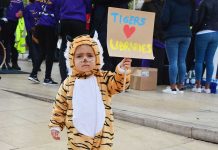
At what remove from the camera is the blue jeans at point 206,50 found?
8273 millimetres

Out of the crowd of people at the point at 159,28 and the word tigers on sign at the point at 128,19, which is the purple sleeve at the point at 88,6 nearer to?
the crowd of people at the point at 159,28

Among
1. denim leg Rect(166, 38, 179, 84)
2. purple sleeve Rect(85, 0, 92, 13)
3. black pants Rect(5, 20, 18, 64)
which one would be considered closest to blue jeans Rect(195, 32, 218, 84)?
denim leg Rect(166, 38, 179, 84)

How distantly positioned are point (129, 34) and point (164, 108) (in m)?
3.31

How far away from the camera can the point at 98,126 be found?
2.98 meters

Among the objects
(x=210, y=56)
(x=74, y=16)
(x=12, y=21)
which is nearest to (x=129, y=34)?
(x=74, y=16)

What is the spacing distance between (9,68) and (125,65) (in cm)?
842

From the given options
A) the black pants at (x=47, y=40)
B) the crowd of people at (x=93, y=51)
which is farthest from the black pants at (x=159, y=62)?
the black pants at (x=47, y=40)

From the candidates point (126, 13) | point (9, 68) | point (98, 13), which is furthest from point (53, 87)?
point (126, 13)

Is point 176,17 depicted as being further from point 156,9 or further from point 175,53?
point 156,9

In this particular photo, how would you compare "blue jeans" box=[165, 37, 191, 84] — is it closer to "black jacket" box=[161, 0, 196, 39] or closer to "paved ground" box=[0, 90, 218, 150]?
"black jacket" box=[161, 0, 196, 39]

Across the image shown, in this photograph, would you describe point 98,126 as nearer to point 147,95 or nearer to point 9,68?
point 147,95

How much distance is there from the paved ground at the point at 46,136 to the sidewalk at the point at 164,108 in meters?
0.11

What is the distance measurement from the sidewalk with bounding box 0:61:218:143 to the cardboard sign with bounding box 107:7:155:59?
7.15ft

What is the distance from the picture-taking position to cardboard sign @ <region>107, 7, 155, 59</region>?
321cm
